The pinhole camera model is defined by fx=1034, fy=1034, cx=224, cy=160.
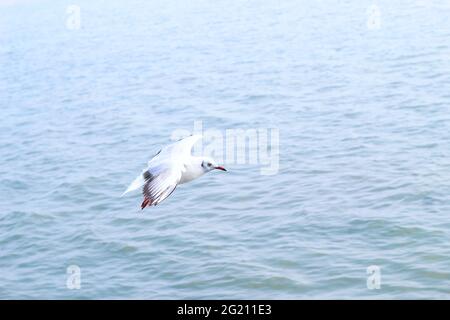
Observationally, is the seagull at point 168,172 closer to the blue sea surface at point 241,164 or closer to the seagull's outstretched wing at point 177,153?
the seagull's outstretched wing at point 177,153

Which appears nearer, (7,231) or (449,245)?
(449,245)

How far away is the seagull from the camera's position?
11531mm

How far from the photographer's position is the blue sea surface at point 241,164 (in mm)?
19562

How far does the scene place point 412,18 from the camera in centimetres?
4225

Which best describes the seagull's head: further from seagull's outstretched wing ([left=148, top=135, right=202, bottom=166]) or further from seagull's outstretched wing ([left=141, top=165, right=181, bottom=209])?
seagull's outstretched wing ([left=141, top=165, right=181, bottom=209])

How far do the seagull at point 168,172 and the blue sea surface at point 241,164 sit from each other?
5.30 m

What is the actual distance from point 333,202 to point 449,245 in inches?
143

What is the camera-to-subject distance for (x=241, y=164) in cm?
2583

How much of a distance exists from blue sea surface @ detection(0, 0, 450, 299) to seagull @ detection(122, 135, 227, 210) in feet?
17.4

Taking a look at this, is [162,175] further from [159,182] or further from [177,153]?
[177,153]

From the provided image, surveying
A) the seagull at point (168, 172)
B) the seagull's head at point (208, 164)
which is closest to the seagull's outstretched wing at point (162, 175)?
the seagull at point (168, 172)
